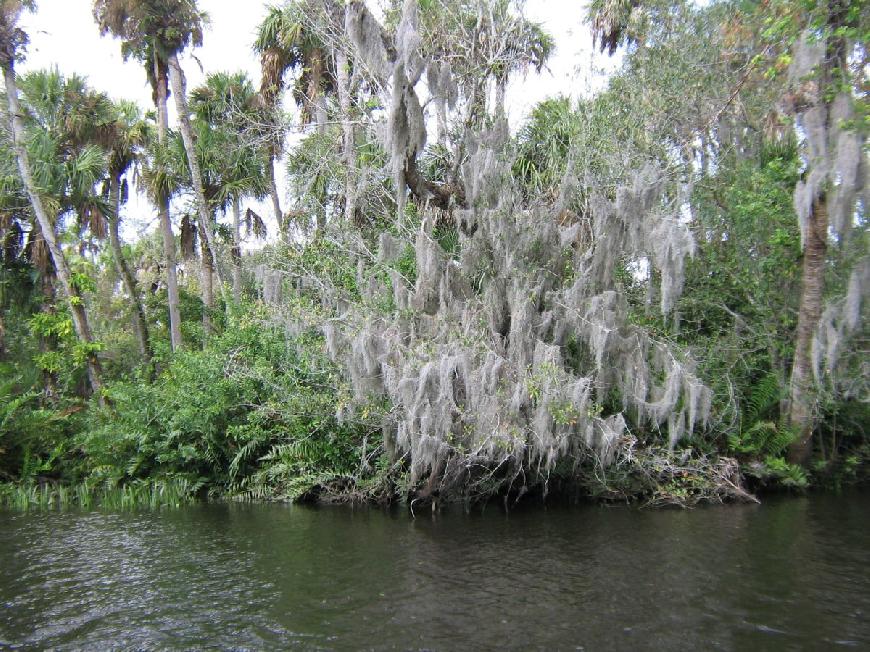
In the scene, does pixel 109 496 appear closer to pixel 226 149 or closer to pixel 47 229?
pixel 47 229

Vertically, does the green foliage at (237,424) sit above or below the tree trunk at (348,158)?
below

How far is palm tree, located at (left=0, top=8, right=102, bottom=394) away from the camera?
14562mm

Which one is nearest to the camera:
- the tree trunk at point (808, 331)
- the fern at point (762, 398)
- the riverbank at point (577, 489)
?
the riverbank at point (577, 489)

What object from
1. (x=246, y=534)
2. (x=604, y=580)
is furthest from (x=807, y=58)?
(x=246, y=534)

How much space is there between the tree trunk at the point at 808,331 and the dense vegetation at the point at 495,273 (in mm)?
49

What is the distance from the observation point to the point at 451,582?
7.05 m

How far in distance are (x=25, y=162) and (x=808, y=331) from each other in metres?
17.7

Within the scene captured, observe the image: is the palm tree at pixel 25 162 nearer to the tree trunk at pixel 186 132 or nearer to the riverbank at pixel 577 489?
the tree trunk at pixel 186 132

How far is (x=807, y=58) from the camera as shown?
896cm

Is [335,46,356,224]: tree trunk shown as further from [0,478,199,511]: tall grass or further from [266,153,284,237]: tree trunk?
[0,478,199,511]: tall grass

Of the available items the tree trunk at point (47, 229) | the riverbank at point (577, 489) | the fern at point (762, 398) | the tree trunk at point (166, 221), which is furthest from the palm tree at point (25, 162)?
the fern at point (762, 398)

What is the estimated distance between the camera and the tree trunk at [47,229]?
1505 cm

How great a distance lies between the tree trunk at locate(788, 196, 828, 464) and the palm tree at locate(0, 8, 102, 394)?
50.7 feet

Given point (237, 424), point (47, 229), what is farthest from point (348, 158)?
point (47, 229)
